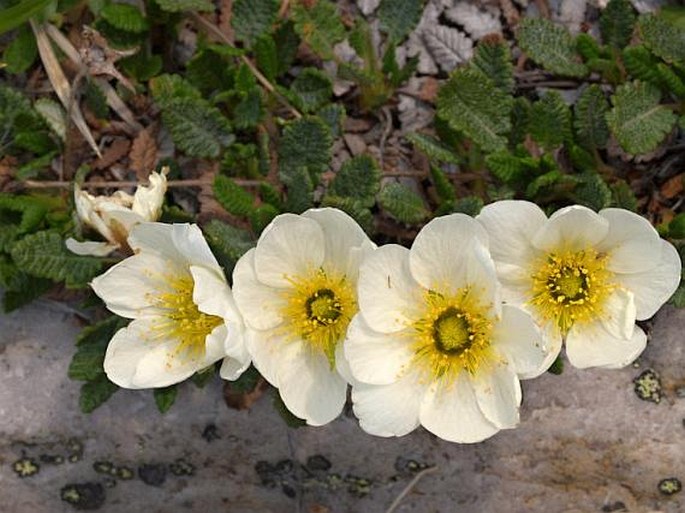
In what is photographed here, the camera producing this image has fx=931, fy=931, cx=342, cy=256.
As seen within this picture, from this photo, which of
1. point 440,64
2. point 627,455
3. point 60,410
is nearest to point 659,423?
point 627,455

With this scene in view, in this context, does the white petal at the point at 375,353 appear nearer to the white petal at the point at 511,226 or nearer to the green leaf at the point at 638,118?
the white petal at the point at 511,226

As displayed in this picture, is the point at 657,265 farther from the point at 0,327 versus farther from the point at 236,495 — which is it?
the point at 0,327

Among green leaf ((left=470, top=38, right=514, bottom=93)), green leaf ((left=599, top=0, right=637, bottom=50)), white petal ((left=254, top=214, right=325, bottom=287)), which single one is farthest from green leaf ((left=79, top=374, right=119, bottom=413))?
green leaf ((left=599, top=0, right=637, bottom=50))

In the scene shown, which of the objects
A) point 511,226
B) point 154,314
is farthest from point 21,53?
point 511,226

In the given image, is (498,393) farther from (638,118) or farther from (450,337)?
(638,118)

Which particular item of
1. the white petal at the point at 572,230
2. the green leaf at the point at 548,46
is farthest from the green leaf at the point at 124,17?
the white petal at the point at 572,230

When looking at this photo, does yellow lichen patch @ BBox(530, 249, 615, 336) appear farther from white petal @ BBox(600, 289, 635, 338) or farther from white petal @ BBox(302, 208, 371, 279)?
white petal @ BBox(302, 208, 371, 279)
